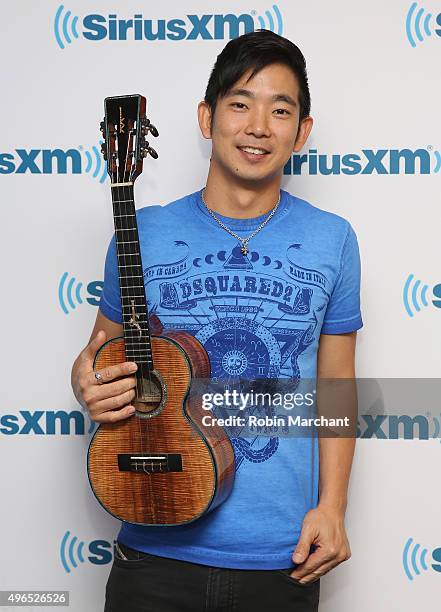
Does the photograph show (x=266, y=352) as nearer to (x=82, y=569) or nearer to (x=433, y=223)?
(x=433, y=223)

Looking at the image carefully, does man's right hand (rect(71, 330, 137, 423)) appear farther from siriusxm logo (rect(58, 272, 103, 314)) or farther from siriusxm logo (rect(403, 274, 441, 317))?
siriusxm logo (rect(403, 274, 441, 317))

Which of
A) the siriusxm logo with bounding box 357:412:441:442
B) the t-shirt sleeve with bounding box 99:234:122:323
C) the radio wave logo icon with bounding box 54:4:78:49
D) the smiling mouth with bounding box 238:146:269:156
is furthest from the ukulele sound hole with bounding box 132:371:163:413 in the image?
the radio wave logo icon with bounding box 54:4:78:49

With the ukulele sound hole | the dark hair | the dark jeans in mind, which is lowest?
the dark jeans

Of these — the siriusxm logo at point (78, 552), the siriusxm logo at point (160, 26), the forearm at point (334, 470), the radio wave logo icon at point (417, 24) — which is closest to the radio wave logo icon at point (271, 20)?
the siriusxm logo at point (160, 26)

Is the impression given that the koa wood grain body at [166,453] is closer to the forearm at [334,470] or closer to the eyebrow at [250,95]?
the forearm at [334,470]

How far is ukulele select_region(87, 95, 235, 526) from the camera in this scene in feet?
4.77

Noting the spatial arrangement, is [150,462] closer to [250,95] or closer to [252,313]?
[252,313]

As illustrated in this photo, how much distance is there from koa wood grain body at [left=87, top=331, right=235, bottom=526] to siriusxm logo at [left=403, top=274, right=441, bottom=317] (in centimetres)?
75

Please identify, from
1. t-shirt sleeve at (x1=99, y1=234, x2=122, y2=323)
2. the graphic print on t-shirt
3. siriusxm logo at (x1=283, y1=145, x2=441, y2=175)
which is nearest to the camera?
the graphic print on t-shirt

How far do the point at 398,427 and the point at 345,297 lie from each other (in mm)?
588

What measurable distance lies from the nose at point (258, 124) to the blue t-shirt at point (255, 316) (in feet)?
0.55

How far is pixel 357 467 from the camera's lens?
208 cm

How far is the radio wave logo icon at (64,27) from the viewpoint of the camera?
2.09 meters

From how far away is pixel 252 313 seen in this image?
1568 mm
